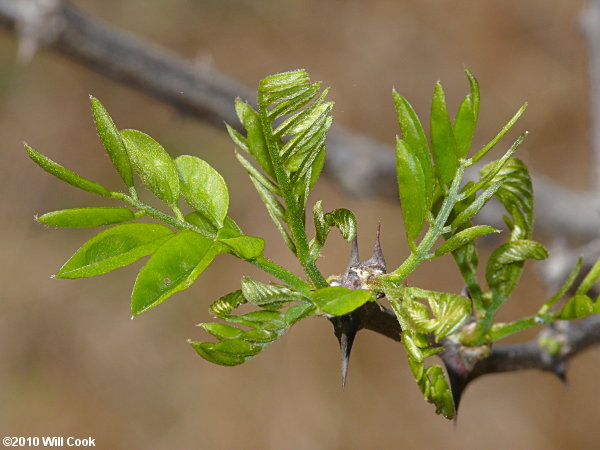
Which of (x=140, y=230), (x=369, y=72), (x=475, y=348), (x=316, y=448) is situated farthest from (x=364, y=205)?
(x=140, y=230)

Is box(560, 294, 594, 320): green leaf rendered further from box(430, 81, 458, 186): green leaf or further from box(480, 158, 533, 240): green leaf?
box(430, 81, 458, 186): green leaf

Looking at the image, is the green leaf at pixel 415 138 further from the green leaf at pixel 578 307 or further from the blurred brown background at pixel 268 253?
the blurred brown background at pixel 268 253

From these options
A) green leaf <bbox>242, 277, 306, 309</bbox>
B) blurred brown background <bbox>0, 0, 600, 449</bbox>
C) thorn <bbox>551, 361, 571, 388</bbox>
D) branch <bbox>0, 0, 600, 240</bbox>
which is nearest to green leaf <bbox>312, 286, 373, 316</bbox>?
green leaf <bbox>242, 277, 306, 309</bbox>

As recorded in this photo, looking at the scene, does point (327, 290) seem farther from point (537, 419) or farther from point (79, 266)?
point (537, 419)

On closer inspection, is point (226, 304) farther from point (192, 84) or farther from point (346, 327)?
point (192, 84)

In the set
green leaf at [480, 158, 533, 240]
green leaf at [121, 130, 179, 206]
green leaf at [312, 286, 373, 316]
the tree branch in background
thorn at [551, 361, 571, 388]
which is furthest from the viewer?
the tree branch in background

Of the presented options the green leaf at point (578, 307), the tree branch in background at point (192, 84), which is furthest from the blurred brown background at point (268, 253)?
the green leaf at point (578, 307)
